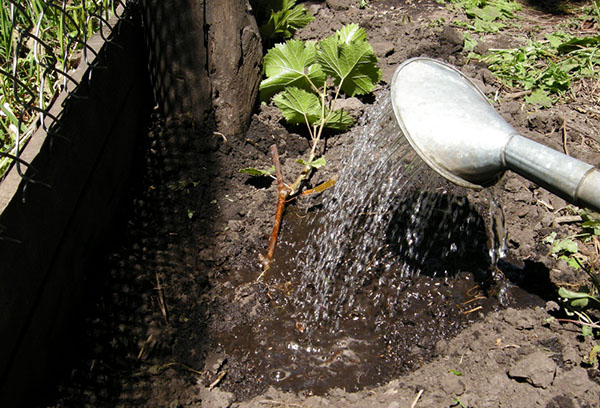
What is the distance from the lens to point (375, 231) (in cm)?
258

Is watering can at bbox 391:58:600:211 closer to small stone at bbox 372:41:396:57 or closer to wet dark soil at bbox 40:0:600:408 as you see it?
wet dark soil at bbox 40:0:600:408

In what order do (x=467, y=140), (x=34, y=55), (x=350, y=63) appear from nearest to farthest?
(x=467, y=140) < (x=34, y=55) < (x=350, y=63)

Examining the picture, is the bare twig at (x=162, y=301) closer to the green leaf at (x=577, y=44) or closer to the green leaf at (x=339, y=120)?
the green leaf at (x=339, y=120)

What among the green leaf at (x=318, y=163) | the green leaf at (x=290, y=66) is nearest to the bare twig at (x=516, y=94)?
the green leaf at (x=290, y=66)

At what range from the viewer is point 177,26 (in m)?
2.55

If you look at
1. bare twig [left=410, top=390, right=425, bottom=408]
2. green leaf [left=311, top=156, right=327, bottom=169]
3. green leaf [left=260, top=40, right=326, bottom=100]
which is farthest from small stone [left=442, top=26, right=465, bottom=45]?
bare twig [left=410, top=390, right=425, bottom=408]

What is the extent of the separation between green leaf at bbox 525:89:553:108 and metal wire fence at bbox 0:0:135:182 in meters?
2.28

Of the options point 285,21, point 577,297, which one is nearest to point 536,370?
point 577,297

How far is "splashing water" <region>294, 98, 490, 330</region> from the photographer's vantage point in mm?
2361

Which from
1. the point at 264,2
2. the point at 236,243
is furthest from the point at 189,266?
the point at 264,2

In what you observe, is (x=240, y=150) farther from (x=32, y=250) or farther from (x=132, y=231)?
(x=32, y=250)

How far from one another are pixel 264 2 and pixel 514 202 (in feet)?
6.01

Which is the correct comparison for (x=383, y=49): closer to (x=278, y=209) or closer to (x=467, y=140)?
(x=278, y=209)

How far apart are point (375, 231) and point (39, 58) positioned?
183 centimetres
